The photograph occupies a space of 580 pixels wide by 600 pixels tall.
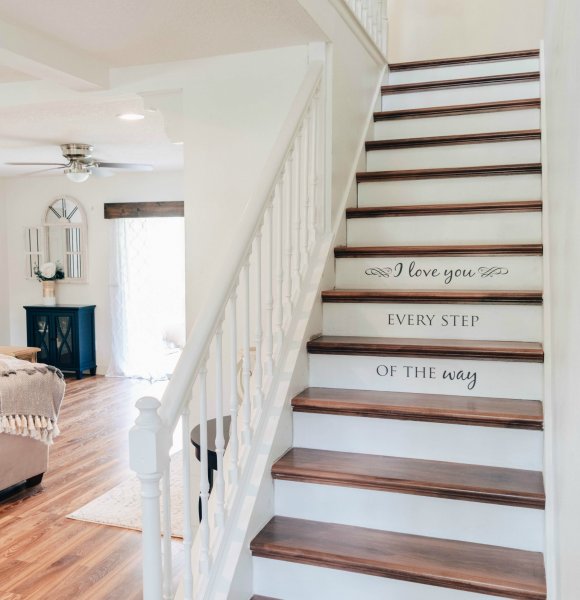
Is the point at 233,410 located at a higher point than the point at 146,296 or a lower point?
lower

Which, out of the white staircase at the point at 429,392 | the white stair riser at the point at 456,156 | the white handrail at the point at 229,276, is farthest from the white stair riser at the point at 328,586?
the white stair riser at the point at 456,156

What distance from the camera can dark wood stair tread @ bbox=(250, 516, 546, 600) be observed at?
1.67 meters

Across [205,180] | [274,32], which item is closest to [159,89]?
[205,180]

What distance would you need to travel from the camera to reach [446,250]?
2645mm

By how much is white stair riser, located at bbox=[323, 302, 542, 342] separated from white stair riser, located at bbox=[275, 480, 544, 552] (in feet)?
2.51

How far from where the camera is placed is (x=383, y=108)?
3.71 m

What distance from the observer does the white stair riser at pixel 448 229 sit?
2.74 meters

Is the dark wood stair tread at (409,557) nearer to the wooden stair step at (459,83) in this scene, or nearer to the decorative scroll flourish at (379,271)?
the decorative scroll flourish at (379,271)

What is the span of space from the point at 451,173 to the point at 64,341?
5.91 m

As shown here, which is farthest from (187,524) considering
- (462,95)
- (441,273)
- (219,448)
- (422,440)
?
(462,95)

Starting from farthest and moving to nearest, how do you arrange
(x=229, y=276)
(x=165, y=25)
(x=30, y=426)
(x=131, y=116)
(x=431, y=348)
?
(x=131, y=116) < (x=30, y=426) < (x=165, y=25) < (x=431, y=348) < (x=229, y=276)

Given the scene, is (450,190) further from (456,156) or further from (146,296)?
(146,296)

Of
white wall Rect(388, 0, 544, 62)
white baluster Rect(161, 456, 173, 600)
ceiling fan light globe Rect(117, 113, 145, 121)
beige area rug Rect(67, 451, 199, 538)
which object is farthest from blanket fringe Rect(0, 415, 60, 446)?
white wall Rect(388, 0, 544, 62)

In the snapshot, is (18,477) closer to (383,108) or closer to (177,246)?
(383,108)
